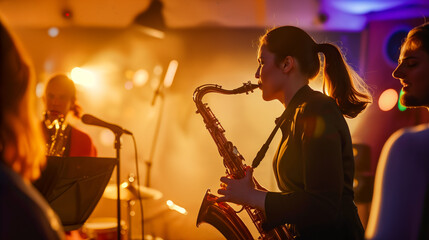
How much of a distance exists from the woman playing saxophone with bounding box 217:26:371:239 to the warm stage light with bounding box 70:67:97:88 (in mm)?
5475

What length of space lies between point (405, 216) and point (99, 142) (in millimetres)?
6748

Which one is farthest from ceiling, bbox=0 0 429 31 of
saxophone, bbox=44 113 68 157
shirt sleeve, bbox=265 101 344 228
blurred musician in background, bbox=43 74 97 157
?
shirt sleeve, bbox=265 101 344 228

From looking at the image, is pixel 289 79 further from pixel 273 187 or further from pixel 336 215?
pixel 273 187

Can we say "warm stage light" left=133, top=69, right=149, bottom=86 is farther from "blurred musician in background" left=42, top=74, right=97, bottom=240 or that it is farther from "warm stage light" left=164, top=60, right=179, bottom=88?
"blurred musician in background" left=42, top=74, right=97, bottom=240

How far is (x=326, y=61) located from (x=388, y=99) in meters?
4.25

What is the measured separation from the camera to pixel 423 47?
2.01 metres

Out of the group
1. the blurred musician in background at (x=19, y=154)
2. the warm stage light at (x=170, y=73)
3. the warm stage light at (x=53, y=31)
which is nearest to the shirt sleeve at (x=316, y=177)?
the blurred musician in background at (x=19, y=154)

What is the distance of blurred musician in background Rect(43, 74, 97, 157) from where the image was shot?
3307 millimetres

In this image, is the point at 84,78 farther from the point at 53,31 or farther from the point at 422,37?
the point at 422,37

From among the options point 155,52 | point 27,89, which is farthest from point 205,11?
point 27,89

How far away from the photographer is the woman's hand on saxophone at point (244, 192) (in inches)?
90.7

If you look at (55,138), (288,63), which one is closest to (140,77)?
(55,138)

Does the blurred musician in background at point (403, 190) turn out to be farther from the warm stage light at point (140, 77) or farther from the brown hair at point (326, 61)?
the warm stage light at point (140, 77)

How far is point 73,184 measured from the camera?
8.05ft
